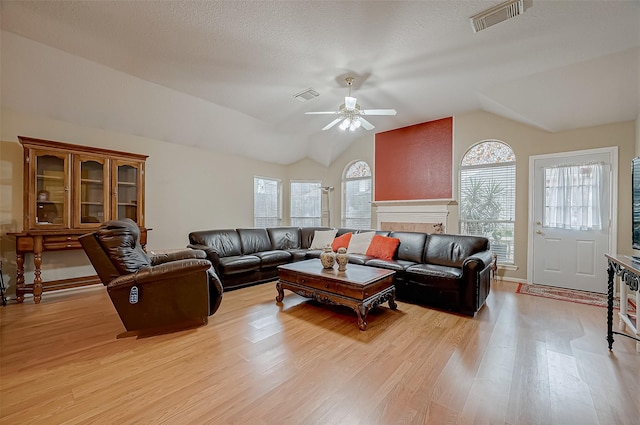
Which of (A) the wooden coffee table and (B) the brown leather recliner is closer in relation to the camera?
(B) the brown leather recliner

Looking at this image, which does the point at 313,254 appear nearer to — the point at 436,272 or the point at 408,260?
the point at 408,260

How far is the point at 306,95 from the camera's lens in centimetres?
416

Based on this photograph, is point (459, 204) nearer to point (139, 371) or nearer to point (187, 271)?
point (187, 271)

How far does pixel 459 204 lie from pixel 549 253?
1.49 meters

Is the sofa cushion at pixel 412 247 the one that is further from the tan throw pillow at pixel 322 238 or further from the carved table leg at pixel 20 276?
the carved table leg at pixel 20 276

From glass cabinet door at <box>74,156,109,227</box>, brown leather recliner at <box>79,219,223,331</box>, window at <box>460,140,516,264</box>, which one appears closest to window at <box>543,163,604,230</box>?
window at <box>460,140,516,264</box>

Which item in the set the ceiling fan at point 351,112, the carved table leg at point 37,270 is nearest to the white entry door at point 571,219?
the ceiling fan at point 351,112

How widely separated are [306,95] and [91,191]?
3.39 metres

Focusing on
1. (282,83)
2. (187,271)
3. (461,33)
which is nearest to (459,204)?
(461,33)

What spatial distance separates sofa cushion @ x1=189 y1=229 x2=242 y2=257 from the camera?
4477 millimetres

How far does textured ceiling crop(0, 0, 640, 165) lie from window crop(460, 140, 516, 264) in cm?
69

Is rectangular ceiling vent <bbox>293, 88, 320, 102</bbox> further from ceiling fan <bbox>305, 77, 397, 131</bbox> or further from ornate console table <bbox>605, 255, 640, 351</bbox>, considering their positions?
ornate console table <bbox>605, 255, 640, 351</bbox>

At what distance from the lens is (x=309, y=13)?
8.02 feet

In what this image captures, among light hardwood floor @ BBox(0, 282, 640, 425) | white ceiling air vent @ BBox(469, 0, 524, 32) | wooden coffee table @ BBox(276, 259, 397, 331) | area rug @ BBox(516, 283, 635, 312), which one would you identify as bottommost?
light hardwood floor @ BBox(0, 282, 640, 425)
